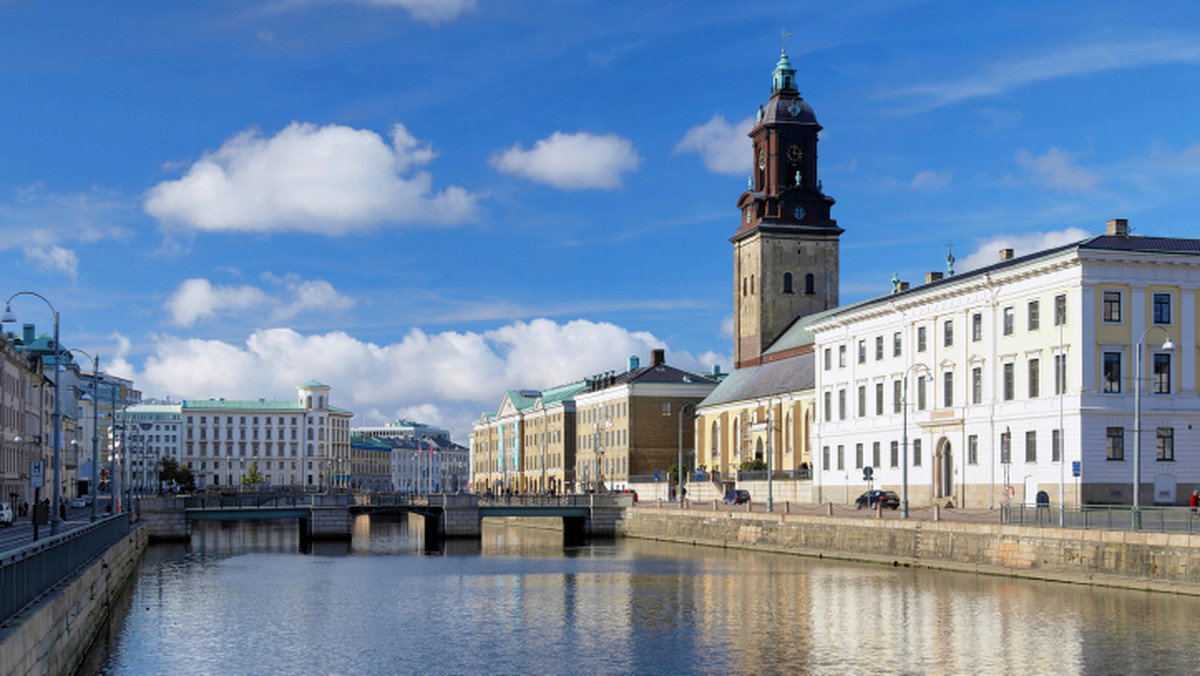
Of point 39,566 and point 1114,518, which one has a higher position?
point 39,566

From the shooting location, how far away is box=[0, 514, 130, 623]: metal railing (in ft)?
76.3

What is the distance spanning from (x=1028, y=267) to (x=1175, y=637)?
3714cm

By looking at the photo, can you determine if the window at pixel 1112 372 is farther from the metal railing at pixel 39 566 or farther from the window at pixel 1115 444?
the metal railing at pixel 39 566

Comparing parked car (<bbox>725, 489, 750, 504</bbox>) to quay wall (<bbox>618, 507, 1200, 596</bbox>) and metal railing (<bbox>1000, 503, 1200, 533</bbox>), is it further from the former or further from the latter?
metal railing (<bbox>1000, 503, 1200, 533</bbox>)

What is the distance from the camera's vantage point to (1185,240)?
231 feet

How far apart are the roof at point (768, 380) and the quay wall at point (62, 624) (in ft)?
241

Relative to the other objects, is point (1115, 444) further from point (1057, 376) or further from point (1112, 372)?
point (1057, 376)

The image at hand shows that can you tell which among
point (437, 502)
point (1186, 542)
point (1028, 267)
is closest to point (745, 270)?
point (437, 502)

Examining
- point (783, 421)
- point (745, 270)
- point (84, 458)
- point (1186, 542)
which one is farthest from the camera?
point (84, 458)

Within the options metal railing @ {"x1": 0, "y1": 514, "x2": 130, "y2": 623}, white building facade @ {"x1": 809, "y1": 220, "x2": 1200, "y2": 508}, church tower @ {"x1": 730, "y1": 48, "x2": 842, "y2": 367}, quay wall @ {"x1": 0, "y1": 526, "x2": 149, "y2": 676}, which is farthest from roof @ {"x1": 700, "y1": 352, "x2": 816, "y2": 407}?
metal railing @ {"x1": 0, "y1": 514, "x2": 130, "y2": 623}

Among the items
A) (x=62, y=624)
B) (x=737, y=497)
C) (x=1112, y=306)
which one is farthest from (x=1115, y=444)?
A: (x=62, y=624)

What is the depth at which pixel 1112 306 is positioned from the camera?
67.2 metres

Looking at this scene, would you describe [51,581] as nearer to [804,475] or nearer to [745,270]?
[804,475]

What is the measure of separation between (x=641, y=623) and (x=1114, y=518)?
721 inches
